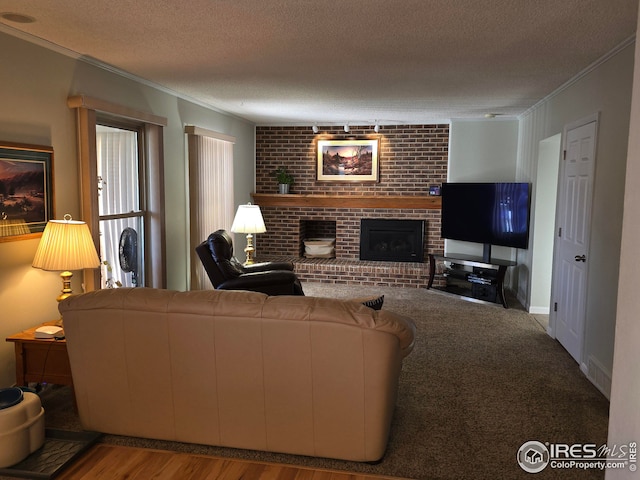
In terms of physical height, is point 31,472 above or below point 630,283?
below

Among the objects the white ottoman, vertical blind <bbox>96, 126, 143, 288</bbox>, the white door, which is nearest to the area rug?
the white ottoman

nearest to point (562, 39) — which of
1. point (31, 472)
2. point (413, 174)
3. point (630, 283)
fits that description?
point (630, 283)

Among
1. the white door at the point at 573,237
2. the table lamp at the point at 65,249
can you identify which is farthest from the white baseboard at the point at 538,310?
the table lamp at the point at 65,249

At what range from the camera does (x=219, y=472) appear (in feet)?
8.10

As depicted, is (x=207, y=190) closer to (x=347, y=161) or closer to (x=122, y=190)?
(x=122, y=190)

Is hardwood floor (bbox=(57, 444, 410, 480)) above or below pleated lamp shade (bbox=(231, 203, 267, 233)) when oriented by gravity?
below

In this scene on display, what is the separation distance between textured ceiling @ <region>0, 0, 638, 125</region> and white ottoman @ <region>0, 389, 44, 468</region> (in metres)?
2.12

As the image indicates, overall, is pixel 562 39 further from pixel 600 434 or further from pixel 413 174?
pixel 413 174

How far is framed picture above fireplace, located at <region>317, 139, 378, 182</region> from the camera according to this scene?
769cm

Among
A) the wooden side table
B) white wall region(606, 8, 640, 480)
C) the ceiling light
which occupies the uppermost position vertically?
the ceiling light

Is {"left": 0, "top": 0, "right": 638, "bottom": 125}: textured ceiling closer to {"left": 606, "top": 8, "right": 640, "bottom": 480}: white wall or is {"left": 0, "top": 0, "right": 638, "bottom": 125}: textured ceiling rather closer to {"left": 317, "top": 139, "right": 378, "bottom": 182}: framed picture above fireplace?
{"left": 606, "top": 8, "right": 640, "bottom": 480}: white wall

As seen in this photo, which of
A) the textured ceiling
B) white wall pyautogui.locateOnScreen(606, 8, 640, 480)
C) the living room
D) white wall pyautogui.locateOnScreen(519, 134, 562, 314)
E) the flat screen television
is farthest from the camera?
the flat screen television

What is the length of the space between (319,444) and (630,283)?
5.27 feet

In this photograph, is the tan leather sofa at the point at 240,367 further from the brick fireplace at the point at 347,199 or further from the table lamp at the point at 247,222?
the brick fireplace at the point at 347,199
